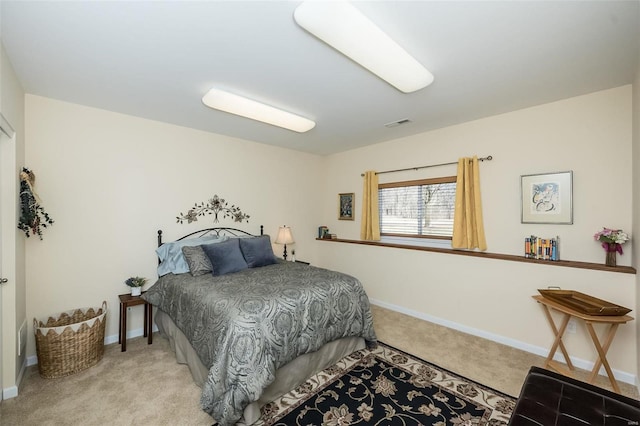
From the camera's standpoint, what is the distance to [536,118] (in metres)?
2.87

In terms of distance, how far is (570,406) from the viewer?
1330 mm

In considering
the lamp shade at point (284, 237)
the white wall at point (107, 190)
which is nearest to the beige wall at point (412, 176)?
the white wall at point (107, 190)

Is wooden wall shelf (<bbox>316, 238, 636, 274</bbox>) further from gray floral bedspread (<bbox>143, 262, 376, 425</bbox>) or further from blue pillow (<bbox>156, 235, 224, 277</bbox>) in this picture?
blue pillow (<bbox>156, 235, 224, 277</bbox>)

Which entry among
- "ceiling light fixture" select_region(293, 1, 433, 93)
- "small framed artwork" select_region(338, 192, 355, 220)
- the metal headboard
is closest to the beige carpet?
the metal headboard

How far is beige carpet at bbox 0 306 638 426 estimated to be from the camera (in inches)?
73.9

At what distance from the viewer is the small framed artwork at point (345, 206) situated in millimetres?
4793

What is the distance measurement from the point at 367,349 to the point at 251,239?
74.3 inches

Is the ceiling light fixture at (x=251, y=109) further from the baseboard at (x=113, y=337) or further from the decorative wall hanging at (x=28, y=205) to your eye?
the baseboard at (x=113, y=337)

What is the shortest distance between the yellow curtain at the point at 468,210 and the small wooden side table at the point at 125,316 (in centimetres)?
364

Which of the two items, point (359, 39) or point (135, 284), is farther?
point (135, 284)

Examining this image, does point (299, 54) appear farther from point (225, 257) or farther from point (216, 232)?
point (216, 232)

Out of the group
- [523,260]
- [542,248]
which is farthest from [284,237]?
[542,248]

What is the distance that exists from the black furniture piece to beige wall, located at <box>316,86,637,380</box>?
1521 mm

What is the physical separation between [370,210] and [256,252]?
197cm
